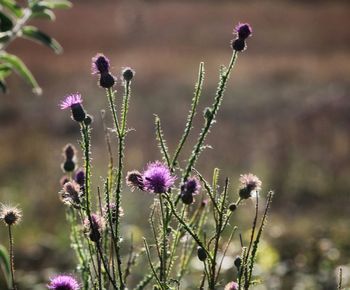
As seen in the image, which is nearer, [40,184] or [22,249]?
[22,249]

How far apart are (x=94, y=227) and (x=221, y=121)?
6.71 metres

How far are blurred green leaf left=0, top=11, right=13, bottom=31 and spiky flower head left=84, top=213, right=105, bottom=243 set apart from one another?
33.3 inches

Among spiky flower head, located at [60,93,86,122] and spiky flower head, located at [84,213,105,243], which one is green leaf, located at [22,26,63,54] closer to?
spiky flower head, located at [60,93,86,122]

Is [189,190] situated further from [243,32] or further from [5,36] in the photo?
[5,36]

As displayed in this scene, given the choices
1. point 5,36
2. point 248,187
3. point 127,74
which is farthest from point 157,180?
point 5,36

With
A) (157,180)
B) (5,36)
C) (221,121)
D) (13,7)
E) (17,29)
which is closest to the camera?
(157,180)

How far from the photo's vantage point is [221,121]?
8.12 meters

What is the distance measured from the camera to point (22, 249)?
13.8 ft

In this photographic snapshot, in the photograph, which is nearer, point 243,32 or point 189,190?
point 189,190

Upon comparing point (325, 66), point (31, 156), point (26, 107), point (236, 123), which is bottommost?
point (31, 156)

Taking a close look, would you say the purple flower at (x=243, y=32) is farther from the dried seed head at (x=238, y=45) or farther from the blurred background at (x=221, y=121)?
the blurred background at (x=221, y=121)

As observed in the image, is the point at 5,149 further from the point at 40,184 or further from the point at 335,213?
the point at 335,213

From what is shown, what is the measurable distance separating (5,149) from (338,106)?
3132 mm

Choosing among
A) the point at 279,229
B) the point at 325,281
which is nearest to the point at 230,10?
the point at 279,229
